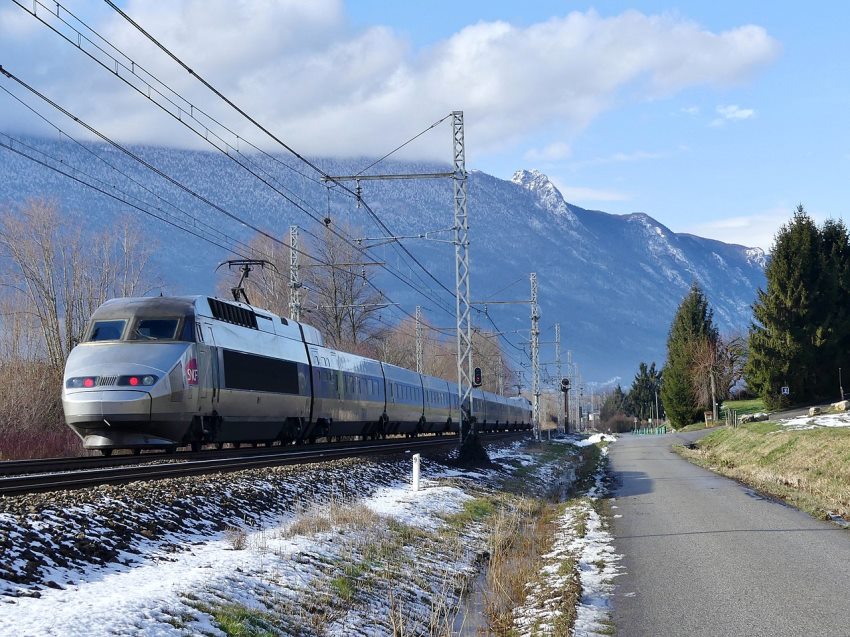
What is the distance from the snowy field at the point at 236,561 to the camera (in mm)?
7762

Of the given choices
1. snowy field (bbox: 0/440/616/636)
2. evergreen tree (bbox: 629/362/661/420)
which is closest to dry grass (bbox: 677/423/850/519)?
snowy field (bbox: 0/440/616/636)

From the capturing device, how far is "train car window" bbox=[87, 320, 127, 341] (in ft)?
71.5

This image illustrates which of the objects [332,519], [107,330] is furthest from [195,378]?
[332,519]

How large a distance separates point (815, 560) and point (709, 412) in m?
73.4

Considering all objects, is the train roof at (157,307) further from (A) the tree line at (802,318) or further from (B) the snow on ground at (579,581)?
(A) the tree line at (802,318)

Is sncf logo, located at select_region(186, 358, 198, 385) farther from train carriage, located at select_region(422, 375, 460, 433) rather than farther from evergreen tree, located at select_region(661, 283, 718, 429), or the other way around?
evergreen tree, located at select_region(661, 283, 718, 429)

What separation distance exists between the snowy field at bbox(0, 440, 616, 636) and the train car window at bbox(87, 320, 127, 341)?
21.1 ft

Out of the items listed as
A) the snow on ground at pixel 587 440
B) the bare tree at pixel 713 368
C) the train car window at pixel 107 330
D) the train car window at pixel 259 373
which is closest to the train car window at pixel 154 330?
the train car window at pixel 107 330

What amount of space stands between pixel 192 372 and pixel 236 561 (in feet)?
40.4

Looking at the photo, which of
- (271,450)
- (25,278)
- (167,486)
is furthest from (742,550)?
(25,278)

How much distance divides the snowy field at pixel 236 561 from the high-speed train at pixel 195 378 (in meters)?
4.61

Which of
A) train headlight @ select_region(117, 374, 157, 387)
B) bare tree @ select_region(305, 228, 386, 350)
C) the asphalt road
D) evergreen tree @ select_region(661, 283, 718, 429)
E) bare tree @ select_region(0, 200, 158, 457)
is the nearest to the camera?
the asphalt road

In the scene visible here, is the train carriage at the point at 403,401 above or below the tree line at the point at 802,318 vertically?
below

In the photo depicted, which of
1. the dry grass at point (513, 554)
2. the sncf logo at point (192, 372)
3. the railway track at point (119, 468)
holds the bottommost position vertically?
the dry grass at point (513, 554)
